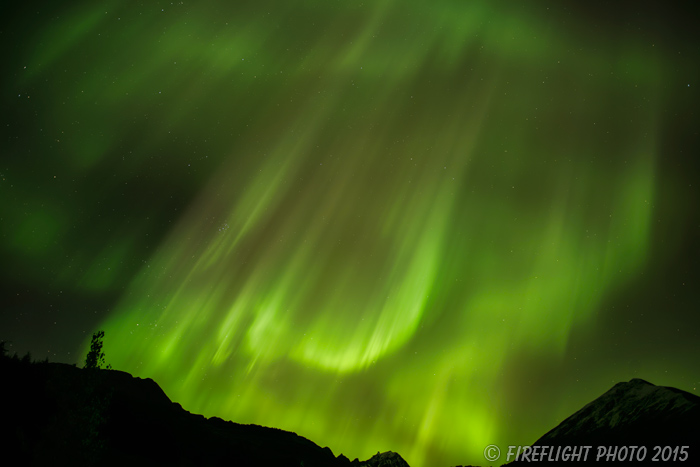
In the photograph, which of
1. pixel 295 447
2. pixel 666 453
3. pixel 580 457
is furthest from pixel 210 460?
pixel 666 453

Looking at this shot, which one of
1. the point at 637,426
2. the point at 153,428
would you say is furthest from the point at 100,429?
the point at 637,426

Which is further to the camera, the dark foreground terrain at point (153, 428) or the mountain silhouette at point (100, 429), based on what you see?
the dark foreground terrain at point (153, 428)

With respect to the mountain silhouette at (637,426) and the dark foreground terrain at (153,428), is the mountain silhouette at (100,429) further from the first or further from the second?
the mountain silhouette at (637,426)

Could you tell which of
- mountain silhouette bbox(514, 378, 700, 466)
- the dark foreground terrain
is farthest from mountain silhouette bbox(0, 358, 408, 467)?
mountain silhouette bbox(514, 378, 700, 466)

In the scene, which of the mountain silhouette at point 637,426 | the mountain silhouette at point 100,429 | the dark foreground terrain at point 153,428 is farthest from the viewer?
the mountain silhouette at point 637,426

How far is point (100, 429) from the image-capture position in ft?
215

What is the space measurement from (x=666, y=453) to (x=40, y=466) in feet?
235

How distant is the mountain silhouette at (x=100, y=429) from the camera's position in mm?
24016

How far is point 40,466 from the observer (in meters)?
22.6

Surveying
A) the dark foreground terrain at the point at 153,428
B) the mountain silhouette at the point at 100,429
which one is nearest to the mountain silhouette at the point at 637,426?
the dark foreground terrain at the point at 153,428

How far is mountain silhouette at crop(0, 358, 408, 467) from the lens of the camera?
24016 millimetres

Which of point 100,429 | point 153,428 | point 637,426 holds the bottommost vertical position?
point 153,428

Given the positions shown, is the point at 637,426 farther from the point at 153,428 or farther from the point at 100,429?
the point at 100,429

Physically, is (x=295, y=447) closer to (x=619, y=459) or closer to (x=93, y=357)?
(x=619, y=459)
